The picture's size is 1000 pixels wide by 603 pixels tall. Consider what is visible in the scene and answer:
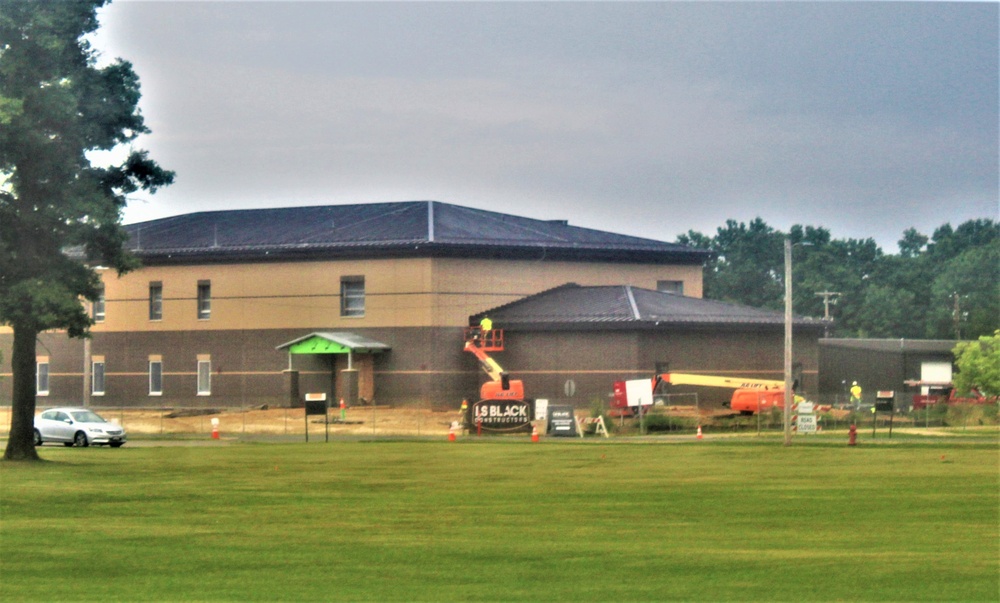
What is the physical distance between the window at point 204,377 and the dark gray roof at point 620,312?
15.2m

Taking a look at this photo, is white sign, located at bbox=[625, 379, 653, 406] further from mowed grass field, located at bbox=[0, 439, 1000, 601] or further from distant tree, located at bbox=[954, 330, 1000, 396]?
distant tree, located at bbox=[954, 330, 1000, 396]

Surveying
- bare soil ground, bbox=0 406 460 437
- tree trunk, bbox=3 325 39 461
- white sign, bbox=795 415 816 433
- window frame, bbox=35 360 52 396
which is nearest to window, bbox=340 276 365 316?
bare soil ground, bbox=0 406 460 437

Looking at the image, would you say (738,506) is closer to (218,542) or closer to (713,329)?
(218,542)

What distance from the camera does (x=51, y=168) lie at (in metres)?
40.9

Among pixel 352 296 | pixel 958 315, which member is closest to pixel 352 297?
pixel 352 296

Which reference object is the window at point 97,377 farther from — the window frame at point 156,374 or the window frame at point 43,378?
the window frame at point 156,374

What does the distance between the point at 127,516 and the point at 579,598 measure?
1170 cm

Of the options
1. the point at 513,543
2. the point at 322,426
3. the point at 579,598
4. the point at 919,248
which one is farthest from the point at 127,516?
the point at 919,248

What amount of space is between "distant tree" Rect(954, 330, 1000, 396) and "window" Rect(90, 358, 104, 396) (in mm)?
48397

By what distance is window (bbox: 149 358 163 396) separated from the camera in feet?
270

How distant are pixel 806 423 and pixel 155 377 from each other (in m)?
40.0

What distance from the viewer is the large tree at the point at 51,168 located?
131ft

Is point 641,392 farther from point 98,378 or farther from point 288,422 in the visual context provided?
point 98,378

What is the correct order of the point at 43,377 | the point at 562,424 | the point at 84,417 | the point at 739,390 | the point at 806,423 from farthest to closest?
1. the point at 43,377
2. the point at 739,390
3. the point at 562,424
4. the point at 806,423
5. the point at 84,417
